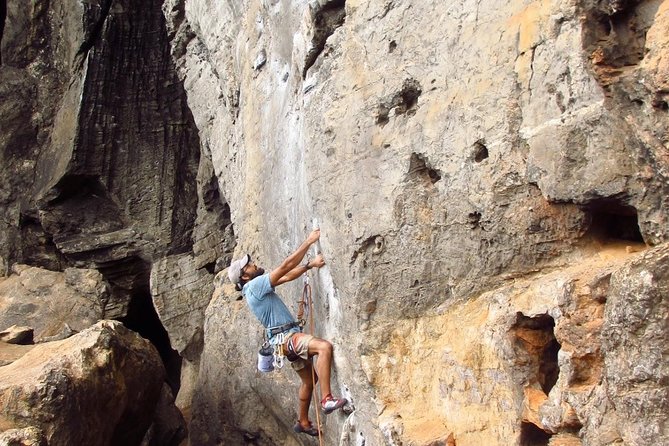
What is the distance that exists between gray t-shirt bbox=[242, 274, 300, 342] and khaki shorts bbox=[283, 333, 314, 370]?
0.17 meters

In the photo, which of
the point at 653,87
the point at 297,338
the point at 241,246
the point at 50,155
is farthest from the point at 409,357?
the point at 50,155

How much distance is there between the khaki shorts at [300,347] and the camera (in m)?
6.03

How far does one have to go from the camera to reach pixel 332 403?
5.74m

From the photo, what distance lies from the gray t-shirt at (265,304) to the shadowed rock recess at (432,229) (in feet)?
1.07

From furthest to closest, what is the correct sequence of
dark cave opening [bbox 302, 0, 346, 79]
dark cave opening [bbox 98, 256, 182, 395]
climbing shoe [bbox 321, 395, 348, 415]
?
dark cave opening [bbox 98, 256, 182, 395]
dark cave opening [bbox 302, 0, 346, 79]
climbing shoe [bbox 321, 395, 348, 415]

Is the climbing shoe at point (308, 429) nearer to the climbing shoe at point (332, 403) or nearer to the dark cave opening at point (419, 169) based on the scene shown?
the climbing shoe at point (332, 403)

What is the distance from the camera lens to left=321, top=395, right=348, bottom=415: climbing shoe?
18.7 feet

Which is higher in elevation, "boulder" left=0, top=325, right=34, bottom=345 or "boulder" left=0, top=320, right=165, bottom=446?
"boulder" left=0, top=325, right=34, bottom=345

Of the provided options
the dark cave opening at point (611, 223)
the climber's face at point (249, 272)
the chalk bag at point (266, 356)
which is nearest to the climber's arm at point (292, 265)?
the climber's face at point (249, 272)

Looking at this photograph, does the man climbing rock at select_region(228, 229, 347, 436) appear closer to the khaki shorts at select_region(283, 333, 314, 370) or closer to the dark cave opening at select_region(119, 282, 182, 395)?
the khaki shorts at select_region(283, 333, 314, 370)

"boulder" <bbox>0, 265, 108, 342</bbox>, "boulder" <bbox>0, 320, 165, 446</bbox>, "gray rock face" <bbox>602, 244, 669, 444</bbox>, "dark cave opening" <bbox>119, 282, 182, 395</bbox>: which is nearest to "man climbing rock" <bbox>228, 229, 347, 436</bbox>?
"boulder" <bbox>0, 320, 165, 446</bbox>

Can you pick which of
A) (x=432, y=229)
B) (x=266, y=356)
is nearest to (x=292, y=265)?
(x=266, y=356)

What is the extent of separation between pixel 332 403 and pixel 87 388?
2.90 metres

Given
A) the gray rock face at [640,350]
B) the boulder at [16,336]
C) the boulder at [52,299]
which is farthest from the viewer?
the boulder at [52,299]
